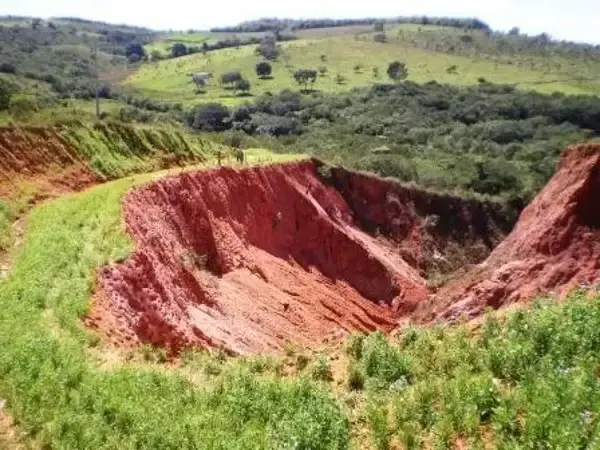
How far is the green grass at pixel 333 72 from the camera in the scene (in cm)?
14612

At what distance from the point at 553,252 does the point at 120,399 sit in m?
22.9

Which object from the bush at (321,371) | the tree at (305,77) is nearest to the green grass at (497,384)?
the bush at (321,371)

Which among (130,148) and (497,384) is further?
(130,148)

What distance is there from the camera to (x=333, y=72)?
167000 millimetres

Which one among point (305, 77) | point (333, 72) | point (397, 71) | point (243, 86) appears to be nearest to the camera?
point (243, 86)

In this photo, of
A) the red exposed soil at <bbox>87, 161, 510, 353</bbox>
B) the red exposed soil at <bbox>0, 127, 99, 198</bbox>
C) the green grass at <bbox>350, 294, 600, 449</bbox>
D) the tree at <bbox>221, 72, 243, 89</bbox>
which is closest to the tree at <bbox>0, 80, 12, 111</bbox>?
the red exposed soil at <bbox>0, 127, 99, 198</bbox>

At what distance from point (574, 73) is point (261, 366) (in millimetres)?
180266

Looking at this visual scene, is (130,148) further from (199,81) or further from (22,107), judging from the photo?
(199,81)

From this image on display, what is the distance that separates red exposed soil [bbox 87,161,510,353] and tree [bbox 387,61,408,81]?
345 ft

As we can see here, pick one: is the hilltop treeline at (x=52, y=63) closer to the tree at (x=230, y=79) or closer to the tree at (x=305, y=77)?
the tree at (x=230, y=79)

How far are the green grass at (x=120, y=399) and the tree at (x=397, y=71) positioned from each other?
149m

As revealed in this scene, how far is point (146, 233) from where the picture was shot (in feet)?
92.7

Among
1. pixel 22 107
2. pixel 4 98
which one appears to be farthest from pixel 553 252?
pixel 4 98

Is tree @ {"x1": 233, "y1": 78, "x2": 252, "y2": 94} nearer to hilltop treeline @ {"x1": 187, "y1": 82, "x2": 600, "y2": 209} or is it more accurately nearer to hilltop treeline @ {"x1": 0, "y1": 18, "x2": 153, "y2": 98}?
hilltop treeline @ {"x1": 187, "y1": 82, "x2": 600, "y2": 209}
